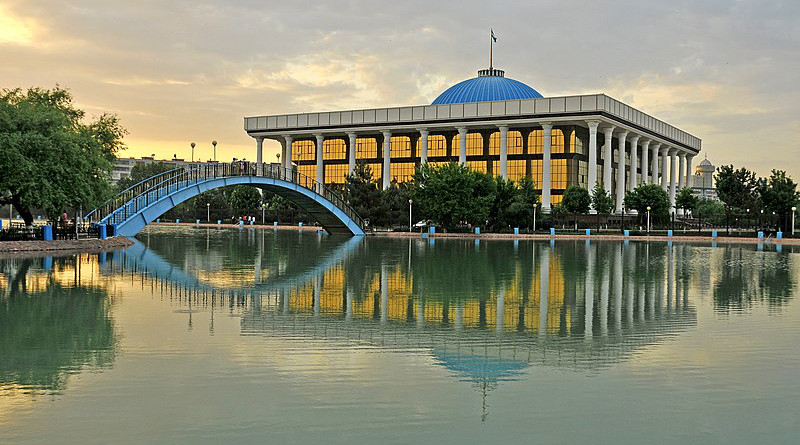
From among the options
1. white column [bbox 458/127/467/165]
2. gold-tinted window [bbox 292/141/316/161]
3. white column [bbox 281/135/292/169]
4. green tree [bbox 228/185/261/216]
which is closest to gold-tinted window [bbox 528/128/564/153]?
white column [bbox 458/127/467/165]

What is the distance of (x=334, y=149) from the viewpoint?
111438mm

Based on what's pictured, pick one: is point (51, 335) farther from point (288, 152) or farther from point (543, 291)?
point (288, 152)

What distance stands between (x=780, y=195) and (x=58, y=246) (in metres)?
64.9

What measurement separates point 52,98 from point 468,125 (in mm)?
53339

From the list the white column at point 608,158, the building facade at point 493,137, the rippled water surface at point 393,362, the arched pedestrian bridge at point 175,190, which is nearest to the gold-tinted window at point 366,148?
the building facade at point 493,137

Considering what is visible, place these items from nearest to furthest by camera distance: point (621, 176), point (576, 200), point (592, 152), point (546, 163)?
point (576, 200) < point (592, 152) < point (546, 163) < point (621, 176)

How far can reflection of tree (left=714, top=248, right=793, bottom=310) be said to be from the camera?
58.6 ft

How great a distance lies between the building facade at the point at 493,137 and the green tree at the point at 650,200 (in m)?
6.66

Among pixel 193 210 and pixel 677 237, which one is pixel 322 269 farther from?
pixel 193 210

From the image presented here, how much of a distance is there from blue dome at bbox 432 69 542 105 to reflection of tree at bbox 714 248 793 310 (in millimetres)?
70201

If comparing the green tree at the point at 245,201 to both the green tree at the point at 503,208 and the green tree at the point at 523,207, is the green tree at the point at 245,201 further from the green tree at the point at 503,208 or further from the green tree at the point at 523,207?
the green tree at the point at 523,207

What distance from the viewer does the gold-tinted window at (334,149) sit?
4363 inches

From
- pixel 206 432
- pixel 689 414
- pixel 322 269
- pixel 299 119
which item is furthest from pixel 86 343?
pixel 299 119

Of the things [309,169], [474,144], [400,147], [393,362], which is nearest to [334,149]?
[309,169]
